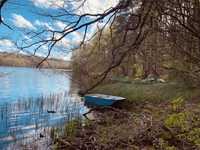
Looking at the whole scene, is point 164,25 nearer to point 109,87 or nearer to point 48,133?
point 48,133

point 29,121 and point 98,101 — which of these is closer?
point 29,121

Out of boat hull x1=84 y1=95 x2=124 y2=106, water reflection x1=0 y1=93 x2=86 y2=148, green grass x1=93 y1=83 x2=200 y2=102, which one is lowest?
water reflection x1=0 y1=93 x2=86 y2=148

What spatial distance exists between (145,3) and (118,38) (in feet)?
4.54

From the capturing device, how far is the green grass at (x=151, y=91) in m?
16.5

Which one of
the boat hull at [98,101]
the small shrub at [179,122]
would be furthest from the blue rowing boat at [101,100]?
the small shrub at [179,122]

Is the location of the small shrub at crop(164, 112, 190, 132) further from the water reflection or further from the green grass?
the green grass

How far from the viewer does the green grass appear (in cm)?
1650

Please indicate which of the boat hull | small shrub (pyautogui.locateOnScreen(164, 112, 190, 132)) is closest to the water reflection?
the boat hull

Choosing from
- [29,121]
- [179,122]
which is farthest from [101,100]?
[179,122]

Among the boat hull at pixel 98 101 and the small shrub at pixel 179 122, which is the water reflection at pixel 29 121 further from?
the small shrub at pixel 179 122

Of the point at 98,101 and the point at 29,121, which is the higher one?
the point at 98,101

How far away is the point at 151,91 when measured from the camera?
65.7 ft

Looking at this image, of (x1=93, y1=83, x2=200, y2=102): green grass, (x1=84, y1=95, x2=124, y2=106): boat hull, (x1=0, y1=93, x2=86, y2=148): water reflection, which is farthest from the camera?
(x1=84, y1=95, x2=124, y2=106): boat hull

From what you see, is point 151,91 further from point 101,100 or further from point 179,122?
point 179,122
